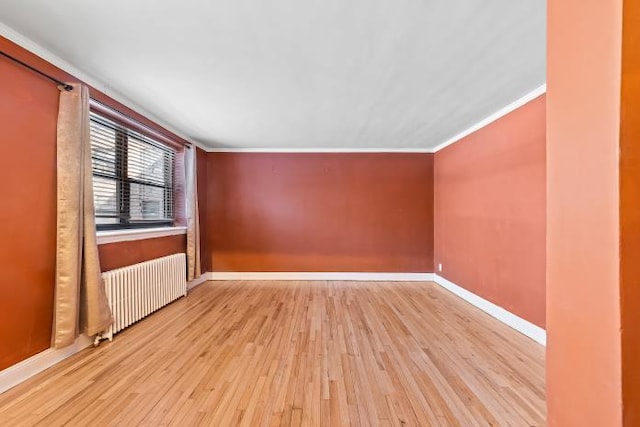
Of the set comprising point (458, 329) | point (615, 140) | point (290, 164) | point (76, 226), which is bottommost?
point (458, 329)

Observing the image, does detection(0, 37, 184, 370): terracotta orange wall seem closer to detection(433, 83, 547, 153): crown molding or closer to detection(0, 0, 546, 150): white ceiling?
detection(0, 0, 546, 150): white ceiling

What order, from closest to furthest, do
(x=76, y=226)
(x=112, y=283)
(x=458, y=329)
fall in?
(x=76, y=226) < (x=112, y=283) < (x=458, y=329)

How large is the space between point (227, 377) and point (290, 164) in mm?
3727

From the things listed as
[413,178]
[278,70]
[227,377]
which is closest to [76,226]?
[227,377]

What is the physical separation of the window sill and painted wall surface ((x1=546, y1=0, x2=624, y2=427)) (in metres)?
3.32

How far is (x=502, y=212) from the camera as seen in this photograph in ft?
10.3

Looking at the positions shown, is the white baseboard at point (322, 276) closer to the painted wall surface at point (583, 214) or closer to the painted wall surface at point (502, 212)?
the painted wall surface at point (502, 212)

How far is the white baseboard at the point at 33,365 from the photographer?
185 cm

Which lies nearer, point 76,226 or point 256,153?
point 76,226

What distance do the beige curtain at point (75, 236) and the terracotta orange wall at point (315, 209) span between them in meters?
2.73

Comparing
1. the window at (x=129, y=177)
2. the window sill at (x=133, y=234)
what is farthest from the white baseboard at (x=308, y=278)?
the window at (x=129, y=177)

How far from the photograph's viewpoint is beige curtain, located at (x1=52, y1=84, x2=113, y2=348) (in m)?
2.14

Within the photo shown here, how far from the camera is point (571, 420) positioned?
29.7 inches

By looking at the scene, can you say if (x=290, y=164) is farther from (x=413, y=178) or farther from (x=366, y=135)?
(x=413, y=178)
